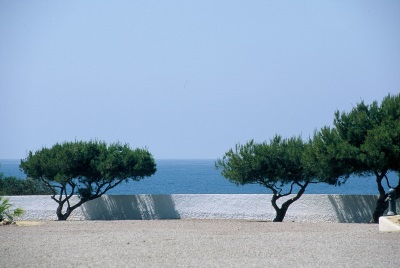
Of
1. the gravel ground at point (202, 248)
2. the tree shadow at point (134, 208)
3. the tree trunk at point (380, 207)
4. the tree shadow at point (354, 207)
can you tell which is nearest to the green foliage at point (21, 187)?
the tree shadow at point (134, 208)

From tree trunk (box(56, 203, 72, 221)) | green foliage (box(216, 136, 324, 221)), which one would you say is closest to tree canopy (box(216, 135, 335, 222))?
green foliage (box(216, 136, 324, 221))

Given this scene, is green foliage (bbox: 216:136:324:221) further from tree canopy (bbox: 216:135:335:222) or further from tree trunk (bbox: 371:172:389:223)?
tree trunk (bbox: 371:172:389:223)

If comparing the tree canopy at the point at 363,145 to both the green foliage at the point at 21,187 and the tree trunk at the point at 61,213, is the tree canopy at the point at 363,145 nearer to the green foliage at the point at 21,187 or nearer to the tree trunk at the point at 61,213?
the tree trunk at the point at 61,213

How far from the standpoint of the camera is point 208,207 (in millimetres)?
28391

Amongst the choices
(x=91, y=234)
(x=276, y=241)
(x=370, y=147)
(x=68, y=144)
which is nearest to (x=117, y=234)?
(x=91, y=234)

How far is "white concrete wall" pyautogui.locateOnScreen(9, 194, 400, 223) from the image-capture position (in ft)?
87.8

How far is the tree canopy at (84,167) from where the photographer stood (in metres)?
30.0

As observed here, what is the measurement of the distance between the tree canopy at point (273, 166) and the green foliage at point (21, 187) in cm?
1669

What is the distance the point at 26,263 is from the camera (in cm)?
1213

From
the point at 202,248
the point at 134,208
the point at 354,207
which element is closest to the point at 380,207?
the point at 354,207

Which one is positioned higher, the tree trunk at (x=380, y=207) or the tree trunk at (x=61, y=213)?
the tree trunk at (x=61, y=213)

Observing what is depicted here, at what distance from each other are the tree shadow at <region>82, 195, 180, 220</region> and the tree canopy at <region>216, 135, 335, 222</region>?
3.03 m

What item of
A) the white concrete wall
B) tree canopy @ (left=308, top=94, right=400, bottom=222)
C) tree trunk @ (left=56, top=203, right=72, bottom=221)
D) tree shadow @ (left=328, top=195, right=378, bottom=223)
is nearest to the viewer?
tree canopy @ (left=308, top=94, right=400, bottom=222)

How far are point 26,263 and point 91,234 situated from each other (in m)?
5.13
